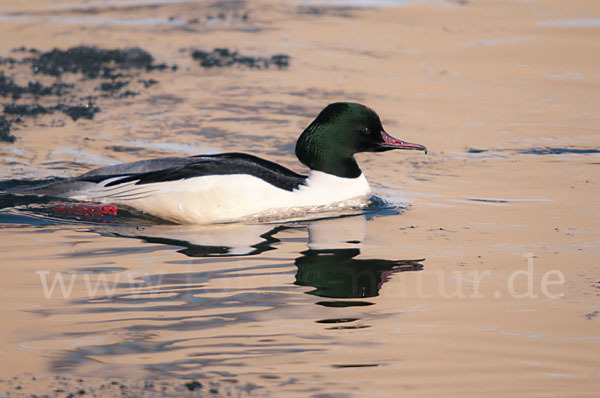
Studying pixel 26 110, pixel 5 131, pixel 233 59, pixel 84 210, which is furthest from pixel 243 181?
pixel 233 59

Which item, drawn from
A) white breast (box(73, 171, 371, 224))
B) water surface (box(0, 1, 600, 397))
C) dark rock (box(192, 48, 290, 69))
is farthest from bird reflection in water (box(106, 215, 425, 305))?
dark rock (box(192, 48, 290, 69))

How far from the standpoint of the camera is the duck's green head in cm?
854

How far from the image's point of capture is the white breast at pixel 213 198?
804cm

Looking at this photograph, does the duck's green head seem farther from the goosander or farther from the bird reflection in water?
the bird reflection in water

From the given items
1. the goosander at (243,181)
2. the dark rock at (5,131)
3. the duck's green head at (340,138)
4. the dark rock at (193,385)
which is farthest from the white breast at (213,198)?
the dark rock at (193,385)

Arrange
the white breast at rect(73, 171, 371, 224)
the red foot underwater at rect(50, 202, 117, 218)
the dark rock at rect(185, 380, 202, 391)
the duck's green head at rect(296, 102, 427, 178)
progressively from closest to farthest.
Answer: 1. the dark rock at rect(185, 380, 202, 391)
2. the white breast at rect(73, 171, 371, 224)
3. the red foot underwater at rect(50, 202, 117, 218)
4. the duck's green head at rect(296, 102, 427, 178)

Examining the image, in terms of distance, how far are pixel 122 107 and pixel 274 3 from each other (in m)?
8.09

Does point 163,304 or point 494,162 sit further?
point 494,162

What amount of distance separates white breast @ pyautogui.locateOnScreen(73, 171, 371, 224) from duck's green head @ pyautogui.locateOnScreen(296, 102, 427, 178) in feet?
1.22

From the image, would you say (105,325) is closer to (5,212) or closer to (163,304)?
(163,304)

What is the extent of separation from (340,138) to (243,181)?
44.1 inches

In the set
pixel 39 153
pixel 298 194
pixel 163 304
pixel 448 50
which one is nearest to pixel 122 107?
pixel 39 153

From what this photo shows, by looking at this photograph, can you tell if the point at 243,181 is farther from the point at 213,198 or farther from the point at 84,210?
the point at 84,210

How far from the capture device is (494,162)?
405 inches
